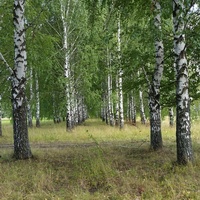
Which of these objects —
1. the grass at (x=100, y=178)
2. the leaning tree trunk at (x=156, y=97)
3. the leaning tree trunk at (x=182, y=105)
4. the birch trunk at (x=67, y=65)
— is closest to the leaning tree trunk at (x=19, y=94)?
the grass at (x=100, y=178)

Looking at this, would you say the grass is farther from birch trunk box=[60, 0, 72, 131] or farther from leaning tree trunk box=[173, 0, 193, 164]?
birch trunk box=[60, 0, 72, 131]

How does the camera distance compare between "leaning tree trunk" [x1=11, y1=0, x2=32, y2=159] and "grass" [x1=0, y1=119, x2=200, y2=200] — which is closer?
"grass" [x1=0, y1=119, x2=200, y2=200]

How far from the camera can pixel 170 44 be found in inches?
384

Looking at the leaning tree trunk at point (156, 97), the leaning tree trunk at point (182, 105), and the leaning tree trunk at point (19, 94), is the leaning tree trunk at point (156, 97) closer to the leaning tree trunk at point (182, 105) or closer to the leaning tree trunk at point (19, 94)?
the leaning tree trunk at point (182, 105)

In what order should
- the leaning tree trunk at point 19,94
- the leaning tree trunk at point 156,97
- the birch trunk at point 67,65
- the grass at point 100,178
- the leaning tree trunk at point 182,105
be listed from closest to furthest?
1. the grass at point 100,178
2. the leaning tree trunk at point 182,105
3. the leaning tree trunk at point 19,94
4. the leaning tree trunk at point 156,97
5. the birch trunk at point 67,65

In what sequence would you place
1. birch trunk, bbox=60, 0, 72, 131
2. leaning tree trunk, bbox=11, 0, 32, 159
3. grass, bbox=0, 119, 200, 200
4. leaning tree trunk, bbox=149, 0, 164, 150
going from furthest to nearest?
birch trunk, bbox=60, 0, 72, 131
leaning tree trunk, bbox=149, 0, 164, 150
leaning tree trunk, bbox=11, 0, 32, 159
grass, bbox=0, 119, 200, 200

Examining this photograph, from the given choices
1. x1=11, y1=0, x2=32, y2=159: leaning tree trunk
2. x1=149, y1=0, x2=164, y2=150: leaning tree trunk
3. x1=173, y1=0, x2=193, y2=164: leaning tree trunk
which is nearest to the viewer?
x1=173, y1=0, x2=193, y2=164: leaning tree trunk

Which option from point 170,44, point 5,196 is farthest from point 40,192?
point 170,44

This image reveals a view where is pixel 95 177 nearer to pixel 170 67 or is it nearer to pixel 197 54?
pixel 197 54

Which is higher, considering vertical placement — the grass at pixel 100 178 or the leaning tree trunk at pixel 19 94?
the leaning tree trunk at pixel 19 94

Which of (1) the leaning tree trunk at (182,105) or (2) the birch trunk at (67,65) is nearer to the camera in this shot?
(1) the leaning tree trunk at (182,105)

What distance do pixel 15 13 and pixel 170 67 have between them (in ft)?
18.8

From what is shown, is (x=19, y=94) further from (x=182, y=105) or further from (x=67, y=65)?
Answer: (x=67, y=65)

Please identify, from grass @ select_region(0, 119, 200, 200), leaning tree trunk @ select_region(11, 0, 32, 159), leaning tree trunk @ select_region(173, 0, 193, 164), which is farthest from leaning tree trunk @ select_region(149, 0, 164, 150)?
leaning tree trunk @ select_region(11, 0, 32, 159)
